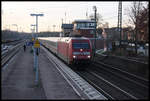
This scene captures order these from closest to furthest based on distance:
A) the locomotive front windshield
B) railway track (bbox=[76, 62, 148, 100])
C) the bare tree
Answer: railway track (bbox=[76, 62, 148, 100]) → the locomotive front windshield → the bare tree

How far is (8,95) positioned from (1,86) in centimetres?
238

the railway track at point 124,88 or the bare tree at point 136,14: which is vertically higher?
the bare tree at point 136,14

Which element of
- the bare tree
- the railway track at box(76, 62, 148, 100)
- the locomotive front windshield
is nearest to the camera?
the railway track at box(76, 62, 148, 100)

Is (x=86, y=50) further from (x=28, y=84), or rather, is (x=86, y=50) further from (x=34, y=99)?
(x=34, y=99)

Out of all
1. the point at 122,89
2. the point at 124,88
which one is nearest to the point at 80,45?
the point at 124,88

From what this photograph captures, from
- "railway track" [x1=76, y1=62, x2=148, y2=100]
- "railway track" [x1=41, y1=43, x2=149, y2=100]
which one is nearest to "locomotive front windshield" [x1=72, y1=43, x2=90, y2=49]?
"railway track" [x1=41, y1=43, x2=149, y2=100]

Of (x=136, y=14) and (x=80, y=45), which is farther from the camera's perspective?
(x=136, y=14)

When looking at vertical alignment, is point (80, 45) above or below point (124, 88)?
above

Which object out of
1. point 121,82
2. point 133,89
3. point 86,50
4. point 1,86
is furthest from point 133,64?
point 1,86

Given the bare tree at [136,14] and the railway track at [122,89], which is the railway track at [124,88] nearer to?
the railway track at [122,89]

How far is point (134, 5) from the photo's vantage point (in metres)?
30.9

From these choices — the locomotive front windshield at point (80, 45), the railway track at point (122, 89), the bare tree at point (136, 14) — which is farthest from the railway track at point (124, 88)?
the bare tree at point (136, 14)

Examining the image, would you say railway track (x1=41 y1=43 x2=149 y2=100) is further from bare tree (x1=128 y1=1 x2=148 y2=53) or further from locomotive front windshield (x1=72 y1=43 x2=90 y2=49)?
bare tree (x1=128 y1=1 x2=148 y2=53)

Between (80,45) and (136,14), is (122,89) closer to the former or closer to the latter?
(80,45)
